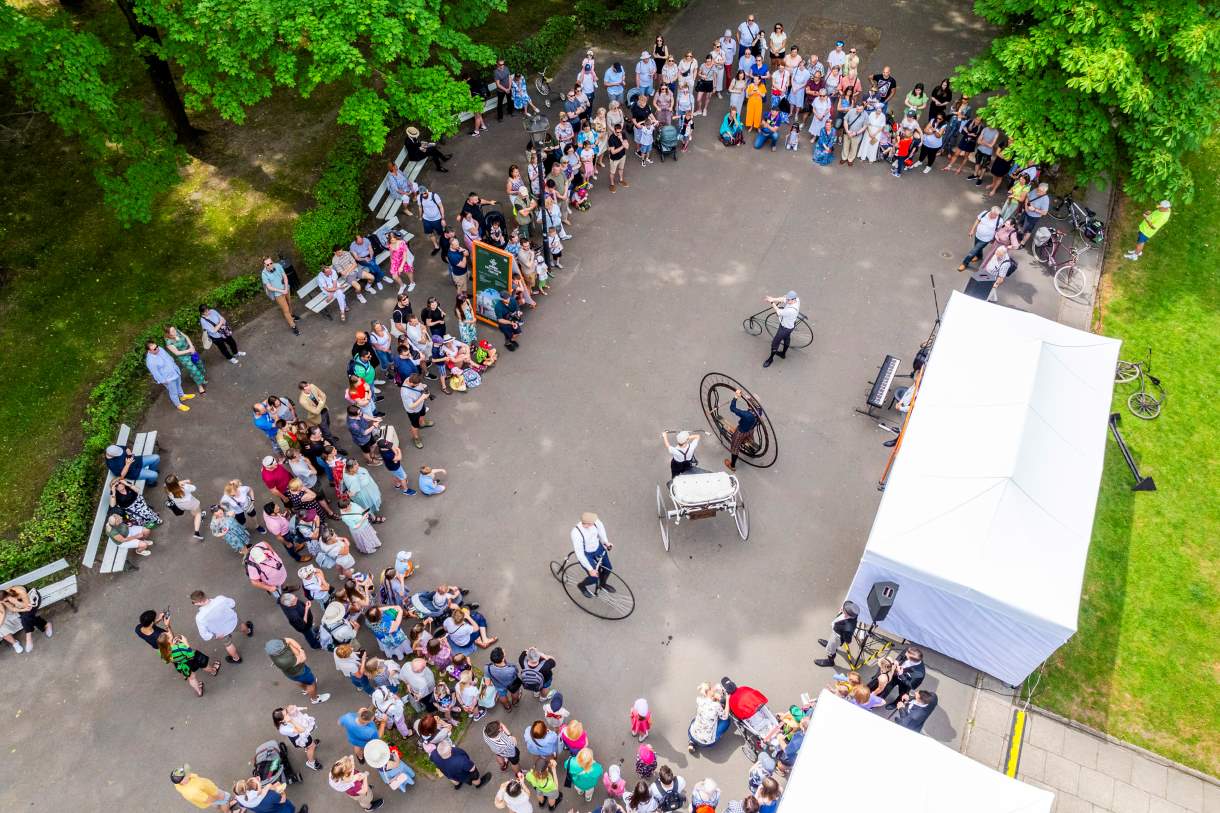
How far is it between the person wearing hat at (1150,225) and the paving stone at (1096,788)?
1087 centimetres

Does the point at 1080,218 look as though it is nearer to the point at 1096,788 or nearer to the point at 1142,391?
the point at 1142,391

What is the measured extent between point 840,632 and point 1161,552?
19.4 feet

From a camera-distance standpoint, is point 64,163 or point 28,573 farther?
point 64,163

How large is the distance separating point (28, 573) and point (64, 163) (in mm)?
10714

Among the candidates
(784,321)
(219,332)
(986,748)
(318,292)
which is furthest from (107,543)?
→ (986,748)

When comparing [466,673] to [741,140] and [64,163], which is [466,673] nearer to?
[741,140]

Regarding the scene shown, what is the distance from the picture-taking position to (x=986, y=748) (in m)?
10.7

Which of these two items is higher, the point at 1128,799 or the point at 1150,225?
the point at 1150,225

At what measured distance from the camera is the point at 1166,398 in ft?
47.5

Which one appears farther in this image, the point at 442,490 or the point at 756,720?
the point at 442,490

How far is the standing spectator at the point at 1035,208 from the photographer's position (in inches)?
624

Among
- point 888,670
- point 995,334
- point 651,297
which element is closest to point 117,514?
point 651,297

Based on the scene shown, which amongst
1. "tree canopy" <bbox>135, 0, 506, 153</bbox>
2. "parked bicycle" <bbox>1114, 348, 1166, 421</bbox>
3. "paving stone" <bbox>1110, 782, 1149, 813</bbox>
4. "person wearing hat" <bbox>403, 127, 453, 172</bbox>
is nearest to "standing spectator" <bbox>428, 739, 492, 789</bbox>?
"paving stone" <bbox>1110, 782, 1149, 813</bbox>

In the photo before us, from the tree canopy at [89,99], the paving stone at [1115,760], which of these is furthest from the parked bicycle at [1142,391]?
the tree canopy at [89,99]
